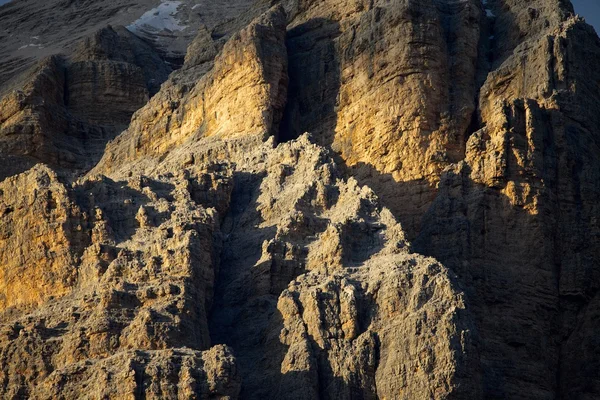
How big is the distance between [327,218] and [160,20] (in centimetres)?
4088

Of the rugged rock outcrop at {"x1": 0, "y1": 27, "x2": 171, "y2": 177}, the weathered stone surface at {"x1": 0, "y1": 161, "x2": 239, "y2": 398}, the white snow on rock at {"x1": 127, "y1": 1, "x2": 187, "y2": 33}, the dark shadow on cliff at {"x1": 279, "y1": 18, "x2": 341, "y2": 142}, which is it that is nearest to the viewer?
the weathered stone surface at {"x1": 0, "y1": 161, "x2": 239, "y2": 398}

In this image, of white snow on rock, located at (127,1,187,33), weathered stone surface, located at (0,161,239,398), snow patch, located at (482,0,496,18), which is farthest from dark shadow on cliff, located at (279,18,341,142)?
white snow on rock, located at (127,1,187,33)

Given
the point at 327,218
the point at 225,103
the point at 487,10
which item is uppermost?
the point at 487,10

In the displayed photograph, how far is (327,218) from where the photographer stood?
2874 inches

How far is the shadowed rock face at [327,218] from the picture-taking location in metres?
66.2

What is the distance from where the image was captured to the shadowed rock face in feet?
217

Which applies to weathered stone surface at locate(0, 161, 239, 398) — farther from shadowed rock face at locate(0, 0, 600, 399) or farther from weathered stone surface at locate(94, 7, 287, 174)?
weathered stone surface at locate(94, 7, 287, 174)

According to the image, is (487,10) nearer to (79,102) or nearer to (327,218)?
(79,102)

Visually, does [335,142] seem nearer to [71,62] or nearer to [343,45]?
[343,45]

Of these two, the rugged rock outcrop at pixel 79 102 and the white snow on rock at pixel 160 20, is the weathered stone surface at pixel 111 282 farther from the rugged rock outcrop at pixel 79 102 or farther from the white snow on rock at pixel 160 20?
the white snow on rock at pixel 160 20

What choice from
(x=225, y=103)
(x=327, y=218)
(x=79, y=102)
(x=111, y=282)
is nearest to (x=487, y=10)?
(x=225, y=103)

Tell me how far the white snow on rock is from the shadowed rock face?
51.2 feet

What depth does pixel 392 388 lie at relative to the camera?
214ft

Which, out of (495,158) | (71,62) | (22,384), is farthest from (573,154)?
(71,62)
